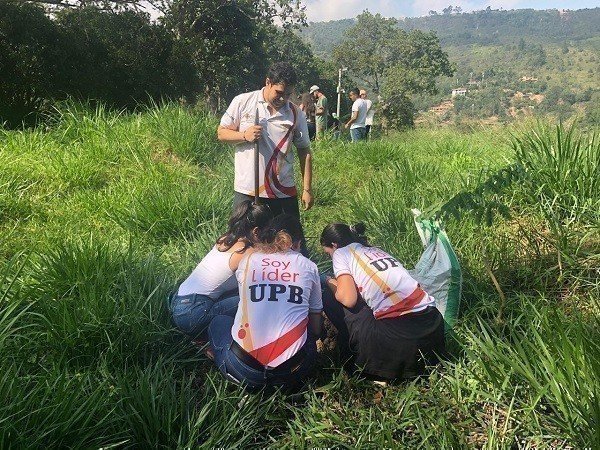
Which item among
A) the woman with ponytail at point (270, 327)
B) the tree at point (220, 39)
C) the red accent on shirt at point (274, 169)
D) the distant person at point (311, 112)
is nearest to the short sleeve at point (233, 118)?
the red accent on shirt at point (274, 169)

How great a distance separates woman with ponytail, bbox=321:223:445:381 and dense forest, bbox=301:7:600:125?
3.12 meters

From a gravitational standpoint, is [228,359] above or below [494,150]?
below

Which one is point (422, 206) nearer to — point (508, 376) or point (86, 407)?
point (508, 376)

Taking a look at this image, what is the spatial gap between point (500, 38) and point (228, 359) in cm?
19243

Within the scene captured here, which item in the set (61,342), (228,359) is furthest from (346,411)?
(61,342)

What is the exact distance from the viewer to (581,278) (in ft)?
10.2

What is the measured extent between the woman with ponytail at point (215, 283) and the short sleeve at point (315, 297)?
422 mm

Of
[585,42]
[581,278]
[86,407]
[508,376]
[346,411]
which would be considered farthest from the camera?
[585,42]

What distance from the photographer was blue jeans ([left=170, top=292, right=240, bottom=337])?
2.74 meters

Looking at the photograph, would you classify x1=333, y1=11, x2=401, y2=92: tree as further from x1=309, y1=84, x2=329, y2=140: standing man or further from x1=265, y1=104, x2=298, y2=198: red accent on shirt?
x1=265, y1=104, x2=298, y2=198: red accent on shirt

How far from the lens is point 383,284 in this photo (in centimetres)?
261

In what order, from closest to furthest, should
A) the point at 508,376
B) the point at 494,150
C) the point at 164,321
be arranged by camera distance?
the point at 508,376
the point at 164,321
the point at 494,150

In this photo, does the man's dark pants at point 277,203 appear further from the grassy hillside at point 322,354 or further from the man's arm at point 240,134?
the grassy hillside at point 322,354

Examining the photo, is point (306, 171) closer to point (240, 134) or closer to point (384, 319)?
point (240, 134)
